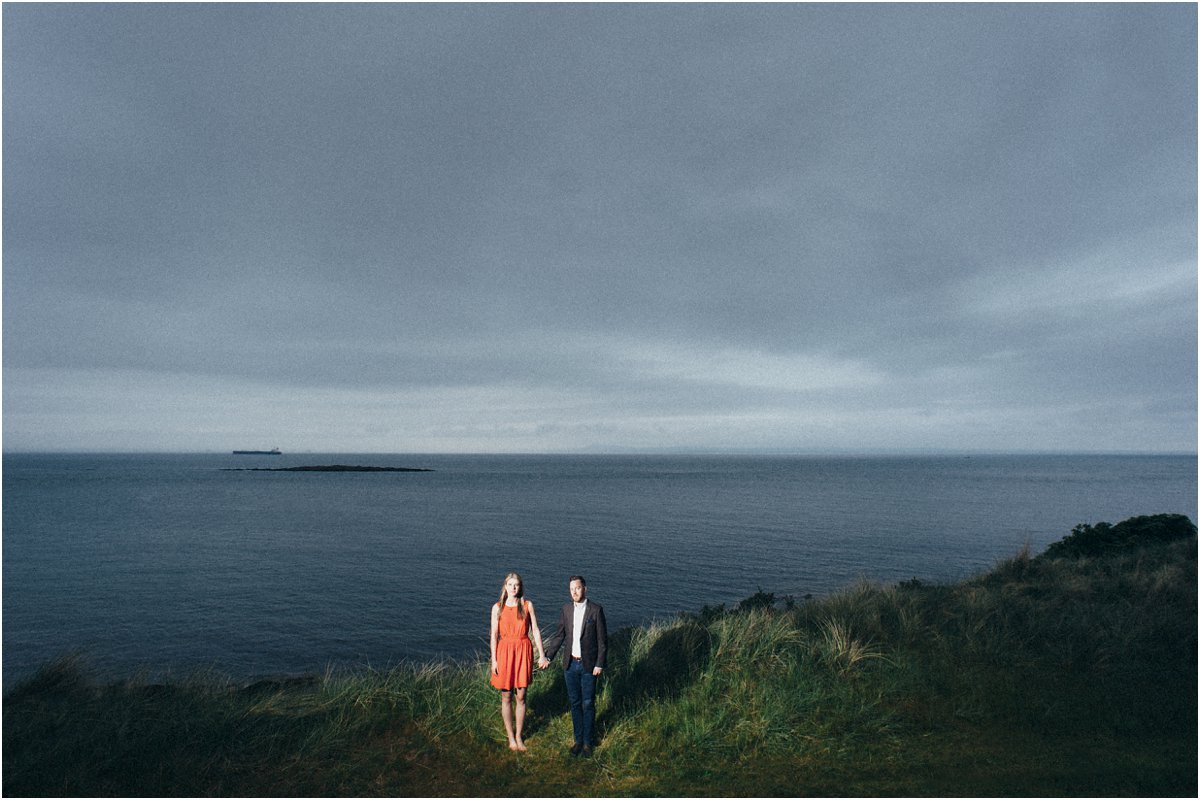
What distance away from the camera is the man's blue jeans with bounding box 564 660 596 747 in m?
7.82

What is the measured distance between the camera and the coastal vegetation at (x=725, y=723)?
713 centimetres

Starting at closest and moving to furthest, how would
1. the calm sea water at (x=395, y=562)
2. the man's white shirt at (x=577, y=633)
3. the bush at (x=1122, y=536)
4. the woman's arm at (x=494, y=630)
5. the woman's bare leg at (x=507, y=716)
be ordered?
the woman's arm at (x=494, y=630) < the man's white shirt at (x=577, y=633) < the woman's bare leg at (x=507, y=716) < the calm sea water at (x=395, y=562) < the bush at (x=1122, y=536)

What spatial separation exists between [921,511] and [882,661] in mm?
62037

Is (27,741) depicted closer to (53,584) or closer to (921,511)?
(53,584)

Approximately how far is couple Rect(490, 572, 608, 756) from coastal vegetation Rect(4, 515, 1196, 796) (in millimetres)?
526

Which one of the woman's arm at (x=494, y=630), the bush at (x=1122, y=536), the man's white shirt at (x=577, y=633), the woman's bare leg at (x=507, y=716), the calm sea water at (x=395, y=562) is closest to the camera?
the woman's arm at (x=494, y=630)

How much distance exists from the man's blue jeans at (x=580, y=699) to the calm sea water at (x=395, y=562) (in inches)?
541

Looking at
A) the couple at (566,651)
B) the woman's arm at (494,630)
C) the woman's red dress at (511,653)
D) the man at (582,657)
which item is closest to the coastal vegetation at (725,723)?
the man at (582,657)

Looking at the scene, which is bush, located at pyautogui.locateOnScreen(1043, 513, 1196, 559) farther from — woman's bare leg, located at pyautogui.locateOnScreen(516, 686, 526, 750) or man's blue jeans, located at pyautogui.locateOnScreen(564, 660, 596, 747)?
woman's bare leg, located at pyautogui.locateOnScreen(516, 686, 526, 750)

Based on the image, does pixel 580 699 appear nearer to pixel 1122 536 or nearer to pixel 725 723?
pixel 725 723

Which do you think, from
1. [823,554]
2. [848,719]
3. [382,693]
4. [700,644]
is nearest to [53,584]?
[382,693]

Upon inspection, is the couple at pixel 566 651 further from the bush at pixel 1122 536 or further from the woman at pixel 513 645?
the bush at pixel 1122 536

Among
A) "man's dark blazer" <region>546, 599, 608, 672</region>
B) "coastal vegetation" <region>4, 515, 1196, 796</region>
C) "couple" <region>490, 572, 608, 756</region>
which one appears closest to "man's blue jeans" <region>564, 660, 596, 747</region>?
"couple" <region>490, 572, 608, 756</region>

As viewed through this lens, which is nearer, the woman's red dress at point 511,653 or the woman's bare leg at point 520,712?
the woman's red dress at point 511,653
